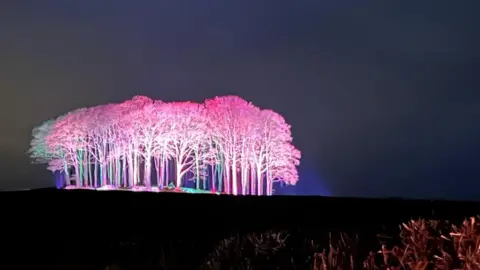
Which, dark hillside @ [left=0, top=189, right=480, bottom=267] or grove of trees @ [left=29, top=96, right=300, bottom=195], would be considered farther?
grove of trees @ [left=29, top=96, right=300, bottom=195]

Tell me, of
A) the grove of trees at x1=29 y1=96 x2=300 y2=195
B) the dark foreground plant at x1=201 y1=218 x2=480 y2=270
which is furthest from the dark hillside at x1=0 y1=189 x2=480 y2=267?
the grove of trees at x1=29 y1=96 x2=300 y2=195

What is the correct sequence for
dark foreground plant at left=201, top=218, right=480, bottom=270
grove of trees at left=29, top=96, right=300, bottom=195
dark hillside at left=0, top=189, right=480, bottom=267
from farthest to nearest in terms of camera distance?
grove of trees at left=29, top=96, right=300, bottom=195 → dark hillside at left=0, top=189, right=480, bottom=267 → dark foreground plant at left=201, top=218, right=480, bottom=270

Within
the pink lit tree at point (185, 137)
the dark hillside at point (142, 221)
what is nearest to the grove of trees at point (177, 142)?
the pink lit tree at point (185, 137)

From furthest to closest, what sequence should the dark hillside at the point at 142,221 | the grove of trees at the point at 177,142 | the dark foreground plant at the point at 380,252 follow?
the grove of trees at the point at 177,142 < the dark hillside at the point at 142,221 < the dark foreground plant at the point at 380,252

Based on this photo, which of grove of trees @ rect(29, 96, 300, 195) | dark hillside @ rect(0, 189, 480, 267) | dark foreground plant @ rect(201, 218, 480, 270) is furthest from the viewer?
grove of trees @ rect(29, 96, 300, 195)

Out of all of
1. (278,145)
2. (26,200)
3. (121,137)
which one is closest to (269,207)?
(26,200)

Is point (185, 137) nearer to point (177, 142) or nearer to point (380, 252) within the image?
point (177, 142)

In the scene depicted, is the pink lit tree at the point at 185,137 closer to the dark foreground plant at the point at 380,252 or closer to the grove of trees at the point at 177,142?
the grove of trees at the point at 177,142

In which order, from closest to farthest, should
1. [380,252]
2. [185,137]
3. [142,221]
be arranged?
[380,252] → [142,221] → [185,137]

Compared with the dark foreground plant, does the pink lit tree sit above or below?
above

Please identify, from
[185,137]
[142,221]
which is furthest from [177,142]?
[142,221]

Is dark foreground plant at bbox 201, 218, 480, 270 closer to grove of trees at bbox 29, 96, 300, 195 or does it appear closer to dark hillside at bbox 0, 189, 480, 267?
dark hillside at bbox 0, 189, 480, 267

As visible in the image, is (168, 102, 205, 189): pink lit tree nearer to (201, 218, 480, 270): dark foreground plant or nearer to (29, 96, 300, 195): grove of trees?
(29, 96, 300, 195): grove of trees

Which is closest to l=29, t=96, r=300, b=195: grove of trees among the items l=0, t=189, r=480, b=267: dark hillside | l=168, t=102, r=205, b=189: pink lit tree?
l=168, t=102, r=205, b=189: pink lit tree
